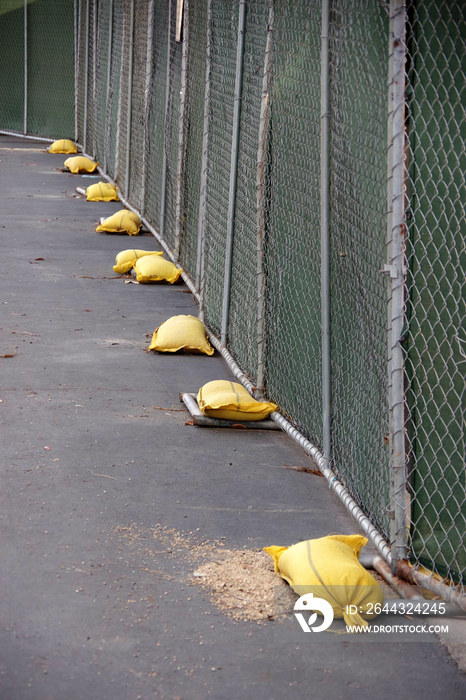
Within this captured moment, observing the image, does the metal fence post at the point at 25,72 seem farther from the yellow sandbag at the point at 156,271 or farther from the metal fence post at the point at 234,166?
the metal fence post at the point at 234,166

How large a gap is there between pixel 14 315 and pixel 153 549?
14.2ft

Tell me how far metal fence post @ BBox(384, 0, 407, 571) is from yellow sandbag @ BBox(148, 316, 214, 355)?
11.4 feet

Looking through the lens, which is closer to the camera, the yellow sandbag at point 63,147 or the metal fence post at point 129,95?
the metal fence post at point 129,95

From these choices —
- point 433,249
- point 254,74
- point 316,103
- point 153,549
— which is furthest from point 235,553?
point 254,74

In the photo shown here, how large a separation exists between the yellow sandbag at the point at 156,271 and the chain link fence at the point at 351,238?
1.15 m

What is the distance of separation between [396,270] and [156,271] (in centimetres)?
586

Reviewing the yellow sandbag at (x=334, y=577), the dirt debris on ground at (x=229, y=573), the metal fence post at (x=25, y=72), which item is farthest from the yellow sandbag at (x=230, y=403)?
the metal fence post at (x=25, y=72)

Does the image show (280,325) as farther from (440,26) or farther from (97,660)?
(97,660)

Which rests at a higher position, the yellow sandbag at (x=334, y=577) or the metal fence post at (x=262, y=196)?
the metal fence post at (x=262, y=196)

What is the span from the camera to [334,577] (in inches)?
137

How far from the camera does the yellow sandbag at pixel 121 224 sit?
11.5 meters

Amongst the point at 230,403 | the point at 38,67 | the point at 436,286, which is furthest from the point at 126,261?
the point at 38,67

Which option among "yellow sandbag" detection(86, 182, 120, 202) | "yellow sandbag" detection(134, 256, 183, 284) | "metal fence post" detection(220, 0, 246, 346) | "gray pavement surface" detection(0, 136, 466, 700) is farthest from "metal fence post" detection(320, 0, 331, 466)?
"yellow sandbag" detection(86, 182, 120, 202)

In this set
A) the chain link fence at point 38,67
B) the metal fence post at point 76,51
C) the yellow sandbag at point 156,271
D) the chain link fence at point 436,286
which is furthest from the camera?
the chain link fence at point 38,67
